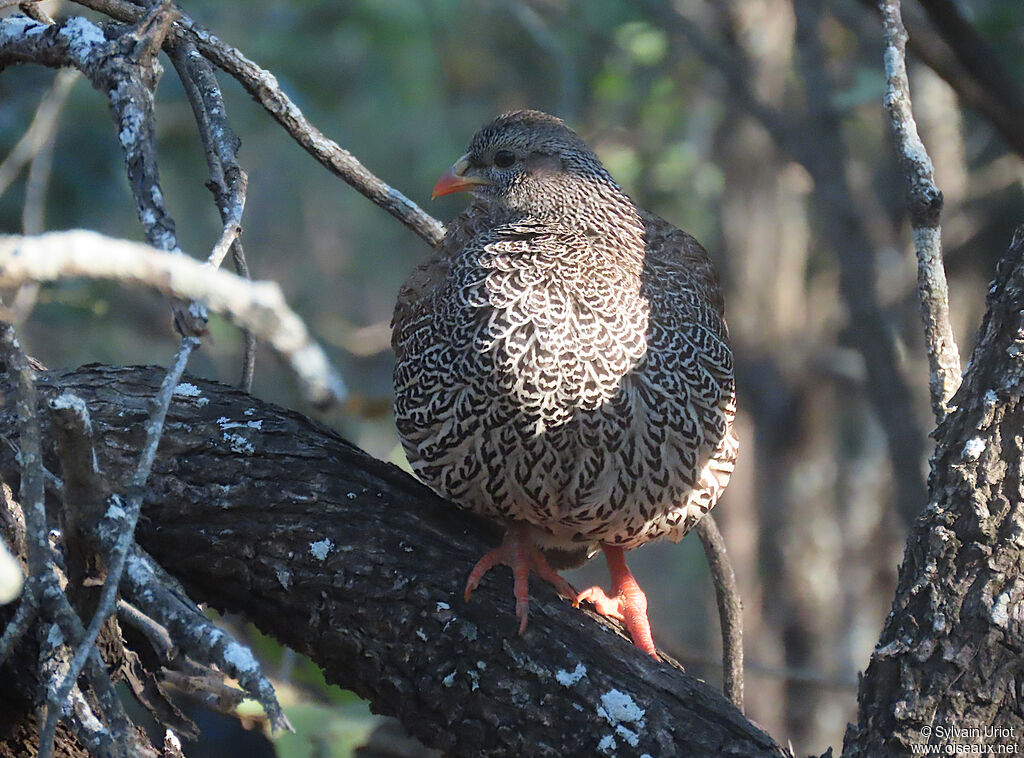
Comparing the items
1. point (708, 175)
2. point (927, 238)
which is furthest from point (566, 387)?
point (708, 175)

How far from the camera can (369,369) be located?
546 inches

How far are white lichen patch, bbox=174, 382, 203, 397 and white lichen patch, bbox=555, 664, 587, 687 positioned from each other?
1.35m

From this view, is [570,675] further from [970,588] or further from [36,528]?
[36,528]

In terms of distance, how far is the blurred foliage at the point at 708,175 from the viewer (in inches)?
306

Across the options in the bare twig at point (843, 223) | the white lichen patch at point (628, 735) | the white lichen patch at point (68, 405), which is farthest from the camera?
the bare twig at point (843, 223)

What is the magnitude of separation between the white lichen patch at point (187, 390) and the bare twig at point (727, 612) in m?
1.60

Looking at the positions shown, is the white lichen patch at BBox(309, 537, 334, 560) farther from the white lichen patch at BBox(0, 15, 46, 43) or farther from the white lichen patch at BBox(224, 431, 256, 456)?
the white lichen patch at BBox(0, 15, 46, 43)

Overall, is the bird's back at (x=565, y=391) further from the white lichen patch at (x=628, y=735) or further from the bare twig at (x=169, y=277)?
the bare twig at (x=169, y=277)

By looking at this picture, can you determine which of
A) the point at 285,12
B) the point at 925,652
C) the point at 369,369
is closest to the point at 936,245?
the point at 925,652

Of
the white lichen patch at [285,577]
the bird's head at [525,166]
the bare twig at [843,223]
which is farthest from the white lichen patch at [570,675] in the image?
the bare twig at [843,223]

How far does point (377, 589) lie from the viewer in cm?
295

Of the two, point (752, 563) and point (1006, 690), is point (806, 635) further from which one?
point (1006, 690)

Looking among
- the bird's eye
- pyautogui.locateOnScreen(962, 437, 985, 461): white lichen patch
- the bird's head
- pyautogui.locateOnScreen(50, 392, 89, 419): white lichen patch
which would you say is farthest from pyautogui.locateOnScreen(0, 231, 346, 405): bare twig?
the bird's eye

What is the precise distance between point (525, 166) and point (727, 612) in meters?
1.61
